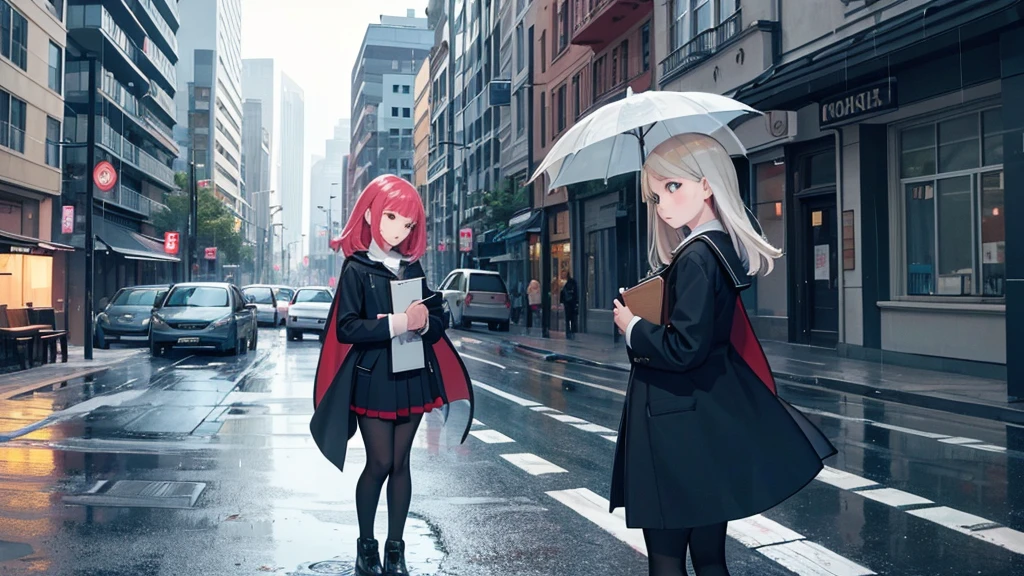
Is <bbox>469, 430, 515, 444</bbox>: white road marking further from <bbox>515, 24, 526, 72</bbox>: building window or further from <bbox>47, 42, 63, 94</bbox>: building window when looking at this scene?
<bbox>515, 24, 526, 72</bbox>: building window

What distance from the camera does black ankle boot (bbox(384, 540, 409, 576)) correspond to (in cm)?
459

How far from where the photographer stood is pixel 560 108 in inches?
1515

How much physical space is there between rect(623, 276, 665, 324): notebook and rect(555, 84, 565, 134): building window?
115 ft

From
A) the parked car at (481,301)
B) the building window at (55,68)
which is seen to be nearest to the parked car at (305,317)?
the parked car at (481,301)

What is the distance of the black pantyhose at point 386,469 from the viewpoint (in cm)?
458

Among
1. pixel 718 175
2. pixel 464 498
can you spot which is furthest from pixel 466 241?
pixel 718 175

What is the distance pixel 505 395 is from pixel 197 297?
35.9ft

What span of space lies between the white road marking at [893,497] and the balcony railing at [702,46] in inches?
634

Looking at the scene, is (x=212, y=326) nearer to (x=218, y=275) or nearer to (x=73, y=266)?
(x=73, y=266)

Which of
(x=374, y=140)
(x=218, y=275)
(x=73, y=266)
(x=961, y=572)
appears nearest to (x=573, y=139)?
(x=961, y=572)

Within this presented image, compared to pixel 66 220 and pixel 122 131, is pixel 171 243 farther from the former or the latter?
pixel 66 220

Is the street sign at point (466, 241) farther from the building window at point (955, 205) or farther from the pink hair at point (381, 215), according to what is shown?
the pink hair at point (381, 215)

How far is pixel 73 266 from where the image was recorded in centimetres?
3550

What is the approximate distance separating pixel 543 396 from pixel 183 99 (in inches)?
4260
